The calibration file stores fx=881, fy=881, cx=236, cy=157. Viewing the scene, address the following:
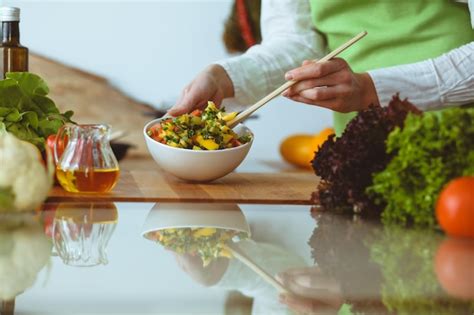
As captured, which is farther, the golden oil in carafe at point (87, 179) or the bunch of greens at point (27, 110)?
the bunch of greens at point (27, 110)

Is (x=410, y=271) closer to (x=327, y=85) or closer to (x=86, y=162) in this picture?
(x=86, y=162)

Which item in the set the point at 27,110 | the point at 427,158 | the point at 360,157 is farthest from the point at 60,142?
the point at 427,158

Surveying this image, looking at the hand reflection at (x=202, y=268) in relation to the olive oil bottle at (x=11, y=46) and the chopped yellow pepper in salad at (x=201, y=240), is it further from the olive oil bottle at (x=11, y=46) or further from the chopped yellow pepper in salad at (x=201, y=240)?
the olive oil bottle at (x=11, y=46)

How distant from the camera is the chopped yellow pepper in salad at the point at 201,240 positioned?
962mm

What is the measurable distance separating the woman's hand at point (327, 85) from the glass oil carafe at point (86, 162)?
1.21 ft

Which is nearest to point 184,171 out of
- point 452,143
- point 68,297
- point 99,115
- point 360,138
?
point 360,138

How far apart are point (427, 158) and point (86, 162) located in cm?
56

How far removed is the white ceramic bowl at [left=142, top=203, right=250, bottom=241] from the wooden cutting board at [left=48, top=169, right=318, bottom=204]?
0.06 metres

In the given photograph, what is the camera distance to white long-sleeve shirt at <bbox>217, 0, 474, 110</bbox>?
1.76 meters

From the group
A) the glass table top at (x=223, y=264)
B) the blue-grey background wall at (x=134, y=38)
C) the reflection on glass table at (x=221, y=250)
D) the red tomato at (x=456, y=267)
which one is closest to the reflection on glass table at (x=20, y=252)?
the glass table top at (x=223, y=264)

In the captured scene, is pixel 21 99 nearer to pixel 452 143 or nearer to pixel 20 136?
pixel 20 136

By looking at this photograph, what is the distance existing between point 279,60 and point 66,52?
4.09ft

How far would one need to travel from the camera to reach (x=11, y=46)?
5.44 ft

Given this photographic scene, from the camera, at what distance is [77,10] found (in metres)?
3.09
